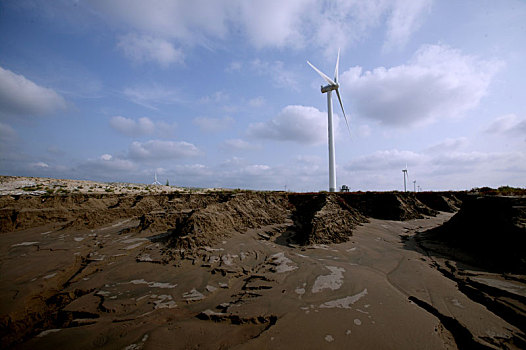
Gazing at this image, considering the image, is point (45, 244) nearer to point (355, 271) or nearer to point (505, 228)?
point (355, 271)

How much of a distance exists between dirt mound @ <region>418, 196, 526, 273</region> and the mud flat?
0.38 metres

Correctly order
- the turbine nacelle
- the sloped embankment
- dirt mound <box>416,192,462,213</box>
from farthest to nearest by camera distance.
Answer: the turbine nacelle
dirt mound <box>416,192,462,213</box>
the sloped embankment

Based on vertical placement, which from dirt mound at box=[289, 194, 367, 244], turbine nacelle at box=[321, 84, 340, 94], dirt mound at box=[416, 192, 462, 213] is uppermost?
turbine nacelle at box=[321, 84, 340, 94]

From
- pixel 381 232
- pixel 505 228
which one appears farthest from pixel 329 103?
pixel 505 228

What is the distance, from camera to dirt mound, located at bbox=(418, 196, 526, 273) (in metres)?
7.43

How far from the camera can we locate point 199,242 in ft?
29.0

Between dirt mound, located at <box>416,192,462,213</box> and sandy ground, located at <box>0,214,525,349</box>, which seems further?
dirt mound, located at <box>416,192,462,213</box>

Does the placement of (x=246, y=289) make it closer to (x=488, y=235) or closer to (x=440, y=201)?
(x=488, y=235)

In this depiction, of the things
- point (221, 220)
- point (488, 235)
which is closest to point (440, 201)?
point (488, 235)

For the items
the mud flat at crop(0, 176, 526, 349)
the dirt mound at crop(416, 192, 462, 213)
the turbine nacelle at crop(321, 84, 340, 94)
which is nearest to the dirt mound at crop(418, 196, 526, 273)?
the mud flat at crop(0, 176, 526, 349)

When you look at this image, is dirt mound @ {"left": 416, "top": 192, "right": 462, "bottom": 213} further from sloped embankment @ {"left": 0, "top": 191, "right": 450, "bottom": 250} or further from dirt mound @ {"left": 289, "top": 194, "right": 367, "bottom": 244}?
dirt mound @ {"left": 289, "top": 194, "right": 367, "bottom": 244}

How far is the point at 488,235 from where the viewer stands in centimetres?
883

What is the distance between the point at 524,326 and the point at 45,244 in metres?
17.7

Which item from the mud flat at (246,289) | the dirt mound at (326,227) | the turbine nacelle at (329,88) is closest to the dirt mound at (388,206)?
the mud flat at (246,289)
